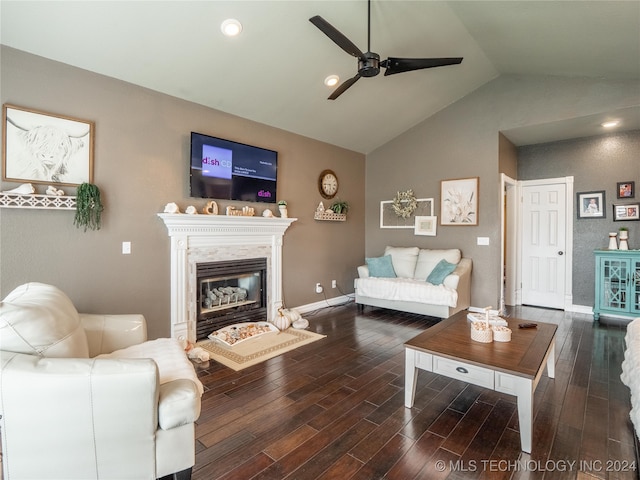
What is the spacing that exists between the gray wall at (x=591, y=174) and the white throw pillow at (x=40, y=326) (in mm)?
6175

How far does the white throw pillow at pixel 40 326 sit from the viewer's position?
1.39 metres

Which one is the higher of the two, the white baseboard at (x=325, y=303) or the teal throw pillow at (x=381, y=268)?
the teal throw pillow at (x=381, y=268)

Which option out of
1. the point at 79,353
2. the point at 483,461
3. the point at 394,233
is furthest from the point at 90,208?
the point at 394,233

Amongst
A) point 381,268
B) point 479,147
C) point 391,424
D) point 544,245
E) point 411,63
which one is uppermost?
point 411,63

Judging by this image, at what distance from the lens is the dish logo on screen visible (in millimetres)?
3660

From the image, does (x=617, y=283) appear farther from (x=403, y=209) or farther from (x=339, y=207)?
(x=339, y=207)

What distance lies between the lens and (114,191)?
3061 millimetres

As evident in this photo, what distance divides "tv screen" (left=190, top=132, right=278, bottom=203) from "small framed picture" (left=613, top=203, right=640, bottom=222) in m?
4.89

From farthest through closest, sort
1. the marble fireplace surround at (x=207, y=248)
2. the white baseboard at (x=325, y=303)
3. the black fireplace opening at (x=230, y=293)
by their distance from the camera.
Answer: the white baseboard at (x=325, y=303) < the black fireplace opening at (x=230, y=293) < the marble fireplace surround at (x=207, y=248)

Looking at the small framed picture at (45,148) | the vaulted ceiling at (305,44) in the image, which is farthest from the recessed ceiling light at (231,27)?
the small framed picture at (45,148)

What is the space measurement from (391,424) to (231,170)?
10.4ft

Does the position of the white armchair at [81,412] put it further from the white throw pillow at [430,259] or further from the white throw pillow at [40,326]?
the white throw pillow at [430,259]

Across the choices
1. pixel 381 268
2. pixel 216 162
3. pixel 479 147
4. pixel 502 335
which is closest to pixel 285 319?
pixel 381 268

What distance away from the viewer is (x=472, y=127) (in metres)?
4.95
